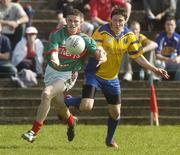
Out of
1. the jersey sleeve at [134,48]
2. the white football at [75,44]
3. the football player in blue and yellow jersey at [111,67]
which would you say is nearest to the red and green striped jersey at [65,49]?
the white football at [75,44]

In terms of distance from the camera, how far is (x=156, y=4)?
18.8 meters

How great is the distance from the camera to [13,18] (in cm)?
1755

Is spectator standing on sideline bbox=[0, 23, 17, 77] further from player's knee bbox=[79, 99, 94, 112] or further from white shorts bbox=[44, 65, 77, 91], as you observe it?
white shorts bbox=[44, 65, 77, 91]

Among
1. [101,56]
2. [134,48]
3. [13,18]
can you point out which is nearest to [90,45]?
[101,56]

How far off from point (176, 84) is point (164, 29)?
2.11 meters

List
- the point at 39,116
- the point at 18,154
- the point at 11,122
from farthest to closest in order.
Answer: the point at 11,122 → the point at 39,116 → the point at 18,154

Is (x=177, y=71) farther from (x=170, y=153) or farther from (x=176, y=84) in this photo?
(x=170, y=153)

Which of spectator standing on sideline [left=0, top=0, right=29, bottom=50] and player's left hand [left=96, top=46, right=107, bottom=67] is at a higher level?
player's left hand [left=96, top=46, right=107, bottom=67]

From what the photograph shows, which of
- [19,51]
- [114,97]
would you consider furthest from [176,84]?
[114,97]

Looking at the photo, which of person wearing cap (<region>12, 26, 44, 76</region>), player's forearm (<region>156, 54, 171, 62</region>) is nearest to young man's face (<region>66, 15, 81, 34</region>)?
person wearing cap (<region>12, 26, 44, 76</region>)

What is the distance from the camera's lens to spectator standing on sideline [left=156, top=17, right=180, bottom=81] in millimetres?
16844

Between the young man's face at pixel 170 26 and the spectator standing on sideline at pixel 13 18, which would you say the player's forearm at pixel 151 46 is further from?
the spectator standing on sideline at pixel 13 18

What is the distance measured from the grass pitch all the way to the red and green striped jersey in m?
1.19

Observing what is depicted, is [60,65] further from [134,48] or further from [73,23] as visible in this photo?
[134,48]
